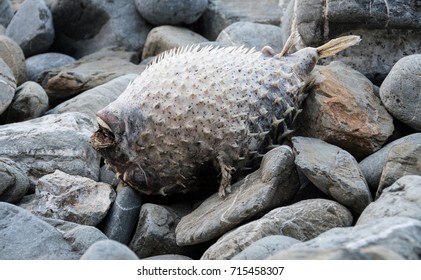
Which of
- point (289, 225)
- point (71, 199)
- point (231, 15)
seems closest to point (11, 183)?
point (71, 199)

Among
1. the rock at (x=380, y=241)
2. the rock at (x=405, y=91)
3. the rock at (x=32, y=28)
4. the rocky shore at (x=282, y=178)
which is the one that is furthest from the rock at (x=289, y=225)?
the rock at (x=32, y=28)

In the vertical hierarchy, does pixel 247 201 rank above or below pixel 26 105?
above

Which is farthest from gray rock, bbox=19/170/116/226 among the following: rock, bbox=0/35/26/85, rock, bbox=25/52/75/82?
rock, bbox=25/52/75/82

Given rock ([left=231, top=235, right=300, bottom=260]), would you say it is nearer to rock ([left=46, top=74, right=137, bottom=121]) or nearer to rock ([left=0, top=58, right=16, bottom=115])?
rock ([left=46, top=74, right=137, bottom=121])

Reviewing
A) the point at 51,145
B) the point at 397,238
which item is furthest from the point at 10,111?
the point at 397,238

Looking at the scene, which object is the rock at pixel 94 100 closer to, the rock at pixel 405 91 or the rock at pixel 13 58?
the rock at pixel 13 58

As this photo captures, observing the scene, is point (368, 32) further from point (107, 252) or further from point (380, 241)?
point (107, 252)
